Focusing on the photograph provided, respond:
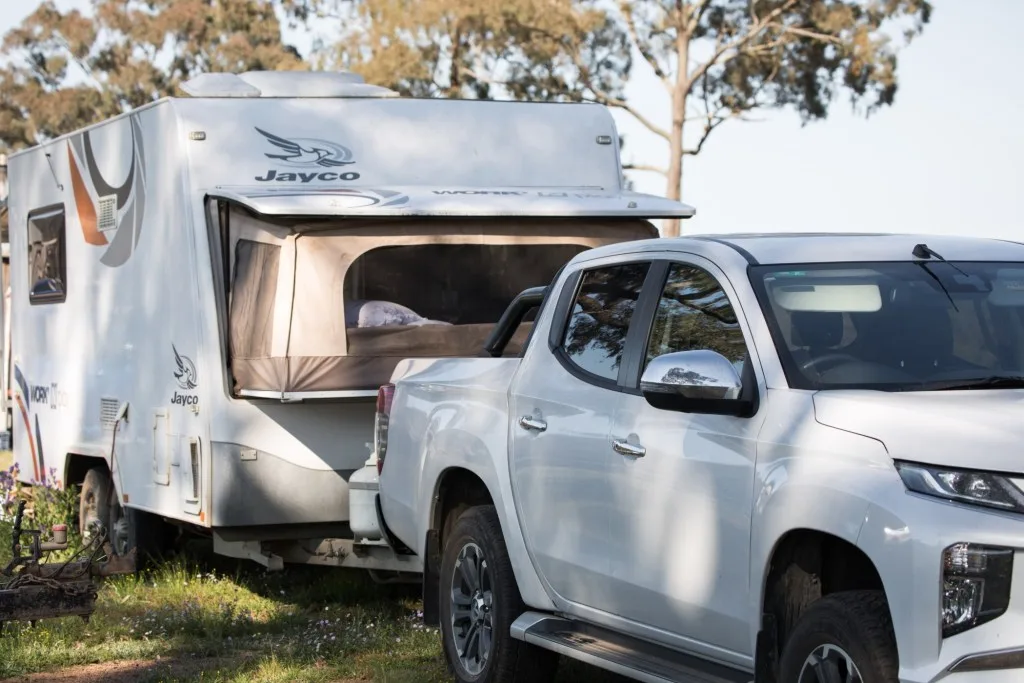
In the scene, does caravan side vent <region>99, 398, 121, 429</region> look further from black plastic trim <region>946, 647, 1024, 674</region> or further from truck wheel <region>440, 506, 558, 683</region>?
black plastic trim <region>946, 647, 1024, 674</region>

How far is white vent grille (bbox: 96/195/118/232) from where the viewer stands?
34.9 ft

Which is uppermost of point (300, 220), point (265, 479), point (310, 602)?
point (300, 220)

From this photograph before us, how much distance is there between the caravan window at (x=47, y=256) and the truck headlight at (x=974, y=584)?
8.69m

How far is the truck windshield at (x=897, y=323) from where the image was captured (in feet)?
16.5

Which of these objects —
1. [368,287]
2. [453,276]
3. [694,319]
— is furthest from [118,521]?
[694,319]

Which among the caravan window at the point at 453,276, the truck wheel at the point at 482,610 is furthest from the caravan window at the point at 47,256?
the truck wheel at the point at 482,610

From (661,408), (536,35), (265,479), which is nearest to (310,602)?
(265,479)

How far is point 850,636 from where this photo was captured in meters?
4.39

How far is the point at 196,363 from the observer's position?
9195 millimetres

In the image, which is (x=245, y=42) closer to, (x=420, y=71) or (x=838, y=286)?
(x=420, y=71)

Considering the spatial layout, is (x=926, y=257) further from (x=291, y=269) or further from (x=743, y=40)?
(x=743, y=40)

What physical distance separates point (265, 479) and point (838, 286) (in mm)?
4416

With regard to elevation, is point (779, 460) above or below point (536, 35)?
below

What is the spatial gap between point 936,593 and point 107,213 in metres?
7.81
